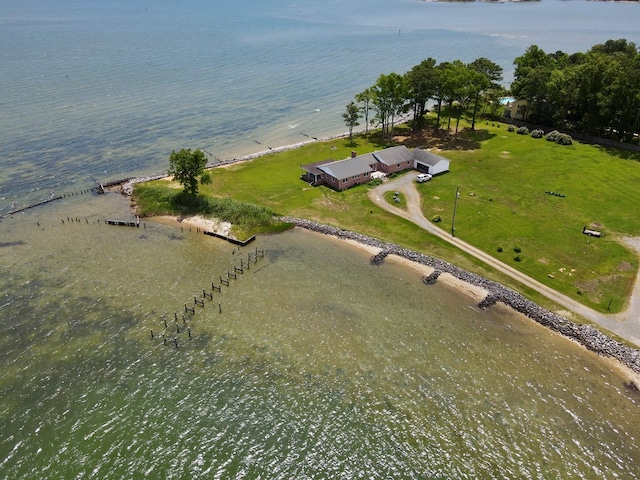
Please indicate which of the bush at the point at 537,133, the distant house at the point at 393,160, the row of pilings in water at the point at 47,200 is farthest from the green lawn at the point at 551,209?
the row of pilings in water at the point at 47,200

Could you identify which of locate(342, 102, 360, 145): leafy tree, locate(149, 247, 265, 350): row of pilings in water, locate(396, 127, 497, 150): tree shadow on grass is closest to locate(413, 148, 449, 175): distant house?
locate(396, 127, 497, 150): tree shadow on grass

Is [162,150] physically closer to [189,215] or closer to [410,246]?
[189,215]

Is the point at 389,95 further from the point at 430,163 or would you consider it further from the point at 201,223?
the point at 201,223

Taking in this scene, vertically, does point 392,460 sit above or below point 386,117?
below

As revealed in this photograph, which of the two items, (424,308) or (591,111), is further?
(591,111)

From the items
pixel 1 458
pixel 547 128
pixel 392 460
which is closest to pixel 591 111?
pixel 547 128

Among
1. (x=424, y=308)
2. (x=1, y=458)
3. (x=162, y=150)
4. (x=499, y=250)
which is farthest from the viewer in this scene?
(x=162, y=150)

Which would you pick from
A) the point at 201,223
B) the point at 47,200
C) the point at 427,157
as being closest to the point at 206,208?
the point at 201,223
